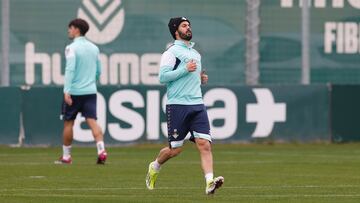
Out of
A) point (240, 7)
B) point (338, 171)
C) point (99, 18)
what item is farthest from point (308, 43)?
point (338, 171)

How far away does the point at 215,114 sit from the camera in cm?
2488

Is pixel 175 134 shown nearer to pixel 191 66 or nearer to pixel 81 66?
pixel 191 66

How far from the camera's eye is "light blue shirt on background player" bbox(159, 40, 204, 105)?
46.8ft

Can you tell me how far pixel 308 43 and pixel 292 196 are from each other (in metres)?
13.1

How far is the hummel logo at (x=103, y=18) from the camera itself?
25.1 metres

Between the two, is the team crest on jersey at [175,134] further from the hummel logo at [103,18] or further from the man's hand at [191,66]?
the hummel logo at [103,18]

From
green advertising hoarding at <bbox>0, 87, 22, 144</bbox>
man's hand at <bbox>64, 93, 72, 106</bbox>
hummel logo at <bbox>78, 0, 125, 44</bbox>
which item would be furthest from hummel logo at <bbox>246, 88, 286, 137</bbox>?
man's hand at <bbox>64, 93, 72, 106</bbox>

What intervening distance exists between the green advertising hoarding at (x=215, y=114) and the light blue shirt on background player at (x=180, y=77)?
9.93m

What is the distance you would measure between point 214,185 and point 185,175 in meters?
3.52

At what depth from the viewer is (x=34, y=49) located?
24719mm

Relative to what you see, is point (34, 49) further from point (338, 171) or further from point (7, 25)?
point (338, 171)

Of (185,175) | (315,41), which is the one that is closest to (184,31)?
(185,175)

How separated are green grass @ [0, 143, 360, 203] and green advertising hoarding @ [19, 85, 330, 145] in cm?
41

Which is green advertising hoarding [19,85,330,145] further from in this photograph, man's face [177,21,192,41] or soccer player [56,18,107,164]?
man's face [177,21,192,41]
